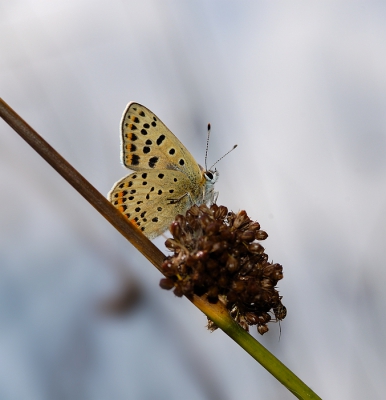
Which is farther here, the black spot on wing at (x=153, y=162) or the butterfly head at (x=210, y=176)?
the butterfly head at (x=210, y=176)

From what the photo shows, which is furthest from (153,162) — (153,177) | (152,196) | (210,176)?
(210,176)

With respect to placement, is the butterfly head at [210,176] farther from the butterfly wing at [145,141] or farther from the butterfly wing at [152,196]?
the butterfly wing at [145,141]

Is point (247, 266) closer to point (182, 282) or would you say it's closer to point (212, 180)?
point (182, 282)

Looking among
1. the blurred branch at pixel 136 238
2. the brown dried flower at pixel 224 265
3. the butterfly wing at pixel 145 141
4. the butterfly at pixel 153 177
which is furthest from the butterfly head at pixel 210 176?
the blurred branch at pixel 136 238

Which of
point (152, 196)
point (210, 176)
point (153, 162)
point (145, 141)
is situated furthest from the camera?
point (210, 176)

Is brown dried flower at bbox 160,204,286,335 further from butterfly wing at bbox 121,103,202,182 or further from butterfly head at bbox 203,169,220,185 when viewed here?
butterfly head at bbox 203,169,220,185

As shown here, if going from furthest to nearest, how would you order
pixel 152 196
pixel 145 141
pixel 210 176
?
pixel 210 176, pixel 152 196, pixel 145 141

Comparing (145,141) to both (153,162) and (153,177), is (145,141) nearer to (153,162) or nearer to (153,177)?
(153,162)
